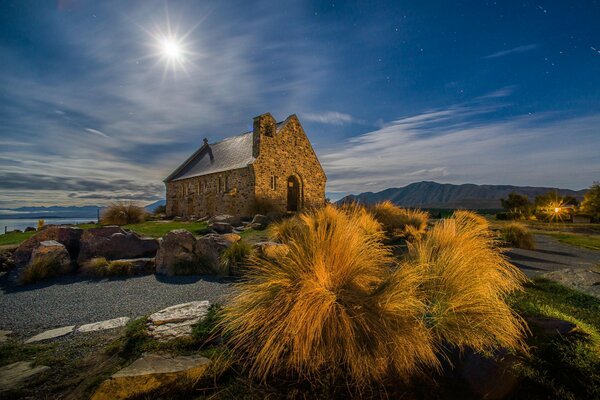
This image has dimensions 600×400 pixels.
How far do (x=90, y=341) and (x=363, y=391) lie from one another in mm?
2954

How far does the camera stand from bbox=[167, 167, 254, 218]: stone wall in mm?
19047

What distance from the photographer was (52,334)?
3.38 meters

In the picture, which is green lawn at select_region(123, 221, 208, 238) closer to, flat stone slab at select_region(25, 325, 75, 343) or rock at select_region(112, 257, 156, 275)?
rock at select_region(112, 257, 156, 275)

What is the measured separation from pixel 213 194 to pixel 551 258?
64.1ft

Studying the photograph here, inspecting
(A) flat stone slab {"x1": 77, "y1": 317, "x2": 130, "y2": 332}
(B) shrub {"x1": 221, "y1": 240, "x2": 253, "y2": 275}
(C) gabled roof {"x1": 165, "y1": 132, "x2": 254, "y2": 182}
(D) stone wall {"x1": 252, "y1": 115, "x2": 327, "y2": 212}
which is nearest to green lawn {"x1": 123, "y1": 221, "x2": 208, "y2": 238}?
(D) stone wall {"x1": 252, "y1": 115, "x2": 327, "y2": 212}

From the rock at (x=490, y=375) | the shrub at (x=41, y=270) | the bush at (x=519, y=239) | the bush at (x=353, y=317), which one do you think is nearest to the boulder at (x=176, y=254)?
the shrub at (x=41, y=270)

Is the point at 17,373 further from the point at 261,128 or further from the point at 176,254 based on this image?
the point at 261,128

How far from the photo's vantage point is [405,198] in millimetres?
154500

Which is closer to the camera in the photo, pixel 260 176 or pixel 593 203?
pixel 260 176

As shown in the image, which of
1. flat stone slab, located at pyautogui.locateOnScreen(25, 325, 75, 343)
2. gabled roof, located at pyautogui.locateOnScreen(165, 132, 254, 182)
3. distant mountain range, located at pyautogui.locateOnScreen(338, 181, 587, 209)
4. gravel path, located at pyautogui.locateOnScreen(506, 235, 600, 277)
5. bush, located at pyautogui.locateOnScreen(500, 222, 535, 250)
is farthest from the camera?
distant mountain range, located at pyautogui.locateOnScreen(338, 181, 587, 209)

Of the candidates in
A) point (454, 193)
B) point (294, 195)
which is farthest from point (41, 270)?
point (454, 193)

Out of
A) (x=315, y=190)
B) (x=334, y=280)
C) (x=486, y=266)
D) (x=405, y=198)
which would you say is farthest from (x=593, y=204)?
(x=405, y=198)

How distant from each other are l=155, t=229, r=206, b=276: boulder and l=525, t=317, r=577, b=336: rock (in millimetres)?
6129

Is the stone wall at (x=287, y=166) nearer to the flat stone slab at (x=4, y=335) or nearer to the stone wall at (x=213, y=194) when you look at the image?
the stone wall at (x=213, y=194)
